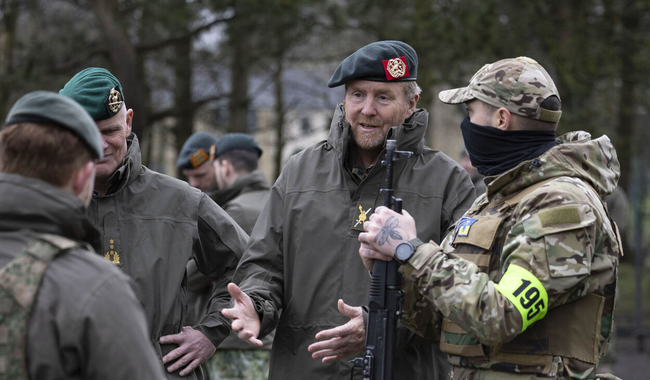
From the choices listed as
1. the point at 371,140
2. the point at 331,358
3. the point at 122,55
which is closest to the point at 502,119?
the point at 371,140

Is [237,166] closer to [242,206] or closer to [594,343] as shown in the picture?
[242,206]

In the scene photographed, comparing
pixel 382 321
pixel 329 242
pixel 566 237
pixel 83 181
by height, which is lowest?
pixel 382 321

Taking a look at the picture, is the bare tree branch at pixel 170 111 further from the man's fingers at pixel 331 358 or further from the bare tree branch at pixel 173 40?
the man's fingers at pixel 331 358

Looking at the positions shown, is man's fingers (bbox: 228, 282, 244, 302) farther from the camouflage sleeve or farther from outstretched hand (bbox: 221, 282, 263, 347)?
the camouflage sleeve

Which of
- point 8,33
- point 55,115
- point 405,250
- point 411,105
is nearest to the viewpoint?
point 55,115

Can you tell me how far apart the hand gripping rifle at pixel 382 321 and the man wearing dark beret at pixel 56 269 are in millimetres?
1105

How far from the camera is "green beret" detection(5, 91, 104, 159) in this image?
1.98 metres

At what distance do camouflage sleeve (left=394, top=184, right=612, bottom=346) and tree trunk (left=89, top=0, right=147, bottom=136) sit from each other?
823 cm

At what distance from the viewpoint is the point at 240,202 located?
5949 millimetres

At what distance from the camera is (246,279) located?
11.3 ft

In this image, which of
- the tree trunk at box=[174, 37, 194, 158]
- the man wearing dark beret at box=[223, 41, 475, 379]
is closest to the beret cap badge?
the man wearing dark beret at box=[223, 41, 475, 379]

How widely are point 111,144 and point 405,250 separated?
1.46m

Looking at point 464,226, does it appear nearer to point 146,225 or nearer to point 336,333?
point 336,333

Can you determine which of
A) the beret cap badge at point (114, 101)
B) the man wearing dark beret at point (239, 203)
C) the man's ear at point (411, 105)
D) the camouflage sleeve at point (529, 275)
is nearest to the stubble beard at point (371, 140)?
the man's ear at point (411, 105)
